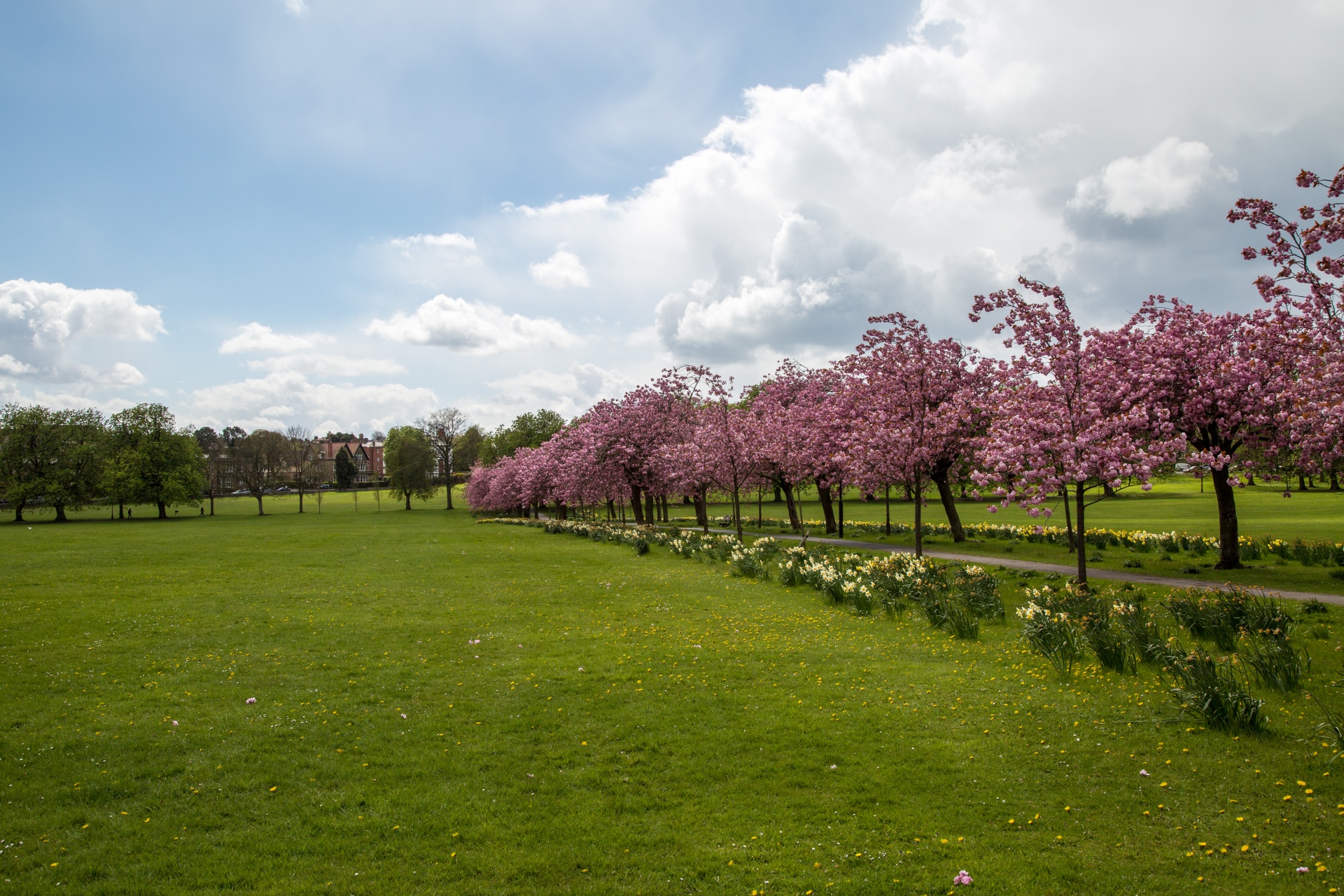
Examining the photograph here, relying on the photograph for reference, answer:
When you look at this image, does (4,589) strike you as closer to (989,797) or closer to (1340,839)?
(989,797)

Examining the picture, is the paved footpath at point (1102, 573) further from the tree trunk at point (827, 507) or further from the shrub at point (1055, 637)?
the tree trunk at point (827, 507)

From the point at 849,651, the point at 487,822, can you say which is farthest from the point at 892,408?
the point at 487,822

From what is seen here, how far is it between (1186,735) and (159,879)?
988 cm

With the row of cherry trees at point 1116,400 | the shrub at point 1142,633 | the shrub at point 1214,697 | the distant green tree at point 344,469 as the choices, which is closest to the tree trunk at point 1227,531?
the row of cherry trees at point 1116,400

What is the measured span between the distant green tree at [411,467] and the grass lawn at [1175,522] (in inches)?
1410

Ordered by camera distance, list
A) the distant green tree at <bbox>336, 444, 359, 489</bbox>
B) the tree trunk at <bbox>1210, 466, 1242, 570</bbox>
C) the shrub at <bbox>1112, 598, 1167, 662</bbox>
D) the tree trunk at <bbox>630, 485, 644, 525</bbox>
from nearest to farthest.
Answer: the shrub at <bbox>1112, 598, 1167, 662</bbox> < the tree trunk at <bbox>1210, 466, 1242, 570</bbox> < the tree trunk at <bbox>630, 485, 644, 525</bbox> < the distant green tree at <bbox>336, 444, 359, 489</bbox>

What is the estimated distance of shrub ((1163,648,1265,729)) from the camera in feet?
24.7

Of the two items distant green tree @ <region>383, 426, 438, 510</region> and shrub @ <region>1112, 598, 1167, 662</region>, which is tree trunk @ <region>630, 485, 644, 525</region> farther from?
distant green tree @ <region>383, 426, 438, 510</region>

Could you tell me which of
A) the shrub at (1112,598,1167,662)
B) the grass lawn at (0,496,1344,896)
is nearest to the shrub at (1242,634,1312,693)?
the grass lawn at (0,496,1344,896)

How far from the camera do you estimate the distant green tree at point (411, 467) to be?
89.5 m

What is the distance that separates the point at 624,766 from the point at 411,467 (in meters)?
88.2

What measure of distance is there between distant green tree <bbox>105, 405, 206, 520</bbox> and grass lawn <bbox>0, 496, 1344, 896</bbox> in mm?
61140

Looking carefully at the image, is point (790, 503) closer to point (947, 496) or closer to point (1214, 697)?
point (947, 496)

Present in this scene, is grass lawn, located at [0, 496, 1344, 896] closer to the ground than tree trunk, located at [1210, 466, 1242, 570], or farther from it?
closer to the ground
